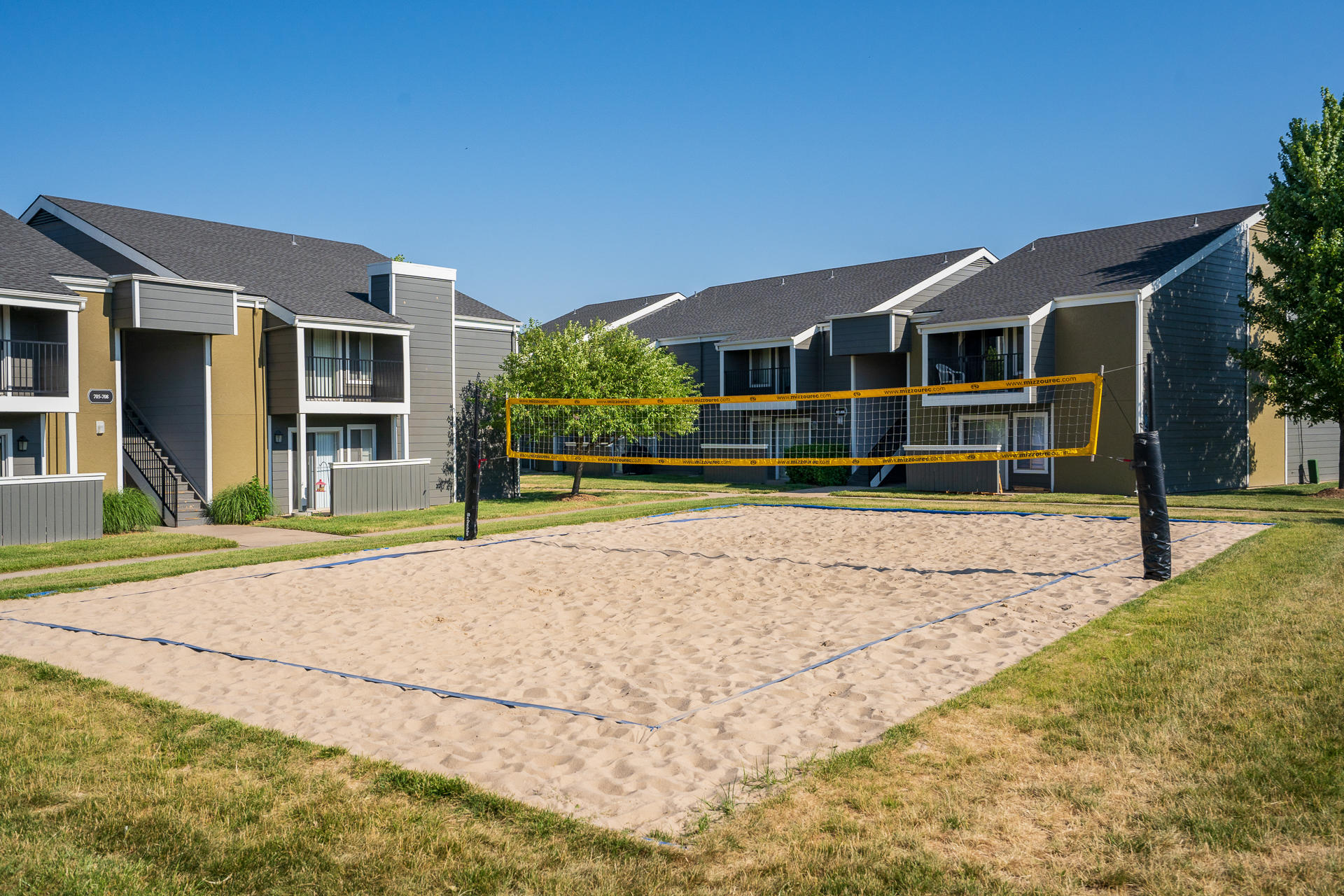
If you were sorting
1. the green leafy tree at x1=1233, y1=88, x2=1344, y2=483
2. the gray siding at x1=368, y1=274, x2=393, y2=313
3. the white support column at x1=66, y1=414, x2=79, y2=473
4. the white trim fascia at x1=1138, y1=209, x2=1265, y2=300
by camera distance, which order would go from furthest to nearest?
the white trim fascia at x1=1138, y1=209, x2=1265, y2=300 < the gray siding at x1=368, y1=274, x2=393, y2=313 < the green leafy tree at x1=1233, y1=88, x2=1344, y2=483 < the white support column at x1=66, y1=414, x2=79, y2=473

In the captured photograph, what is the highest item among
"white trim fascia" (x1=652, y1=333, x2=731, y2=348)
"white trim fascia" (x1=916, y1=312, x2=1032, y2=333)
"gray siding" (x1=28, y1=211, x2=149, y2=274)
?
"gray siding" (x1=28, y1=211, x2=149, y2=274)

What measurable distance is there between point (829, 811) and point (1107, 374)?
21.8m

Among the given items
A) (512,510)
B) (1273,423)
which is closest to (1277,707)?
(512,510)

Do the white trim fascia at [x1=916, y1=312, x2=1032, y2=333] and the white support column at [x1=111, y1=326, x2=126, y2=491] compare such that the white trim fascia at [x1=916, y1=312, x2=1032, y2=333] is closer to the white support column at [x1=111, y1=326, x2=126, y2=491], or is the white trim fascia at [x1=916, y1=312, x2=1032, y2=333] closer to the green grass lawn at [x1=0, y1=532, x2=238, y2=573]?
the green grass lawn at [x1=0, y1=532, x2=238, y2=573]

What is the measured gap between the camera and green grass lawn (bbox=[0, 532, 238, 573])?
13.7m

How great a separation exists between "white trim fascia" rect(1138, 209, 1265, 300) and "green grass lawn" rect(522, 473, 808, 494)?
1079 centimetres

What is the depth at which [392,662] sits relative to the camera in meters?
7.23

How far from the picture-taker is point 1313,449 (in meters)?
30.2

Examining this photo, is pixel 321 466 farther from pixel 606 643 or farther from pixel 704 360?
pixel 606 643

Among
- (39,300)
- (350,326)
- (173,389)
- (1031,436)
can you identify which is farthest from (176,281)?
(1031,436)

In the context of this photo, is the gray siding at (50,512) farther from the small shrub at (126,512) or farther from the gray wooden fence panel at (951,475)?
the gray wooden fence panel at (951,475)

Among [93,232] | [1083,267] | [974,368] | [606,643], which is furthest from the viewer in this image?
[974,368]

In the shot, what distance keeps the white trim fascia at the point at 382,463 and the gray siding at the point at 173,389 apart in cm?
280

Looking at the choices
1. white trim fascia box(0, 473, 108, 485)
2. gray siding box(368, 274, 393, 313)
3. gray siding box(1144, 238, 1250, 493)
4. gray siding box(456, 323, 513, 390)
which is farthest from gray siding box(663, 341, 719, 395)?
white trim fascia box(0, 473, 108, 485)
